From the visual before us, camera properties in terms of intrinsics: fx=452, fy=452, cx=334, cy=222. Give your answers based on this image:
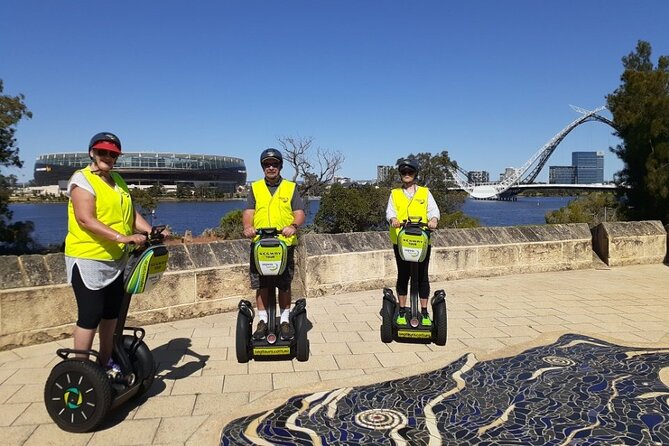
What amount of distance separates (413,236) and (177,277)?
2.70m

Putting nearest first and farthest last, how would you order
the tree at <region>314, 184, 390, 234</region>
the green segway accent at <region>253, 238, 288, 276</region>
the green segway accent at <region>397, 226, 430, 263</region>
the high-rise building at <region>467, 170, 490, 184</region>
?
1. the green segway accent at <region>253, 238, 288, 276</region>
2. the green segway accent at <region>397, 226, 430, 263</region>
3. the tree at <region>314, 184, 390, 234</region>
4. the high-rise building at <region>467, 170, 490, 184</region>

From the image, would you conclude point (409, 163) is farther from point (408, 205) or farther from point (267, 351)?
point (267, 351)

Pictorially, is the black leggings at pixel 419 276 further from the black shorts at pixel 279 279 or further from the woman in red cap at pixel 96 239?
the woman in red cap at pixel 96 239

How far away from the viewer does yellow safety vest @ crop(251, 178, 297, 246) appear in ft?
12.3

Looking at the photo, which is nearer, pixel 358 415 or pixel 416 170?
pixel 358 415

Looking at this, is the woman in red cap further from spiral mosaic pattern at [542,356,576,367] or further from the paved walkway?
spiral mosaic pattern at [542,356,576,367]

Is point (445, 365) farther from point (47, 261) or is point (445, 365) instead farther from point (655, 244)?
point (655, 244)

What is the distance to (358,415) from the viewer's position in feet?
9.18

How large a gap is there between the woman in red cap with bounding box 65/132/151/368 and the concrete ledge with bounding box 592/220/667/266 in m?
8.56

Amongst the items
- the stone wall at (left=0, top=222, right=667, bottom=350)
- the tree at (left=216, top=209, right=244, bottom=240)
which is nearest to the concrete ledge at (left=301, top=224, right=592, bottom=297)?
the stone wall at (left=0, top=222, right=667, bottom=350)

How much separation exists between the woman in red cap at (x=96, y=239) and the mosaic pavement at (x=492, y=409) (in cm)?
108

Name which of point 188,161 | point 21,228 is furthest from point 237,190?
point 21,228

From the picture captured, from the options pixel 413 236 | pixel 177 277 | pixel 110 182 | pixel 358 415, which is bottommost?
pixel 358 415

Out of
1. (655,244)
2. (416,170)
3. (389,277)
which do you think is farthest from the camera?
(655,244)
